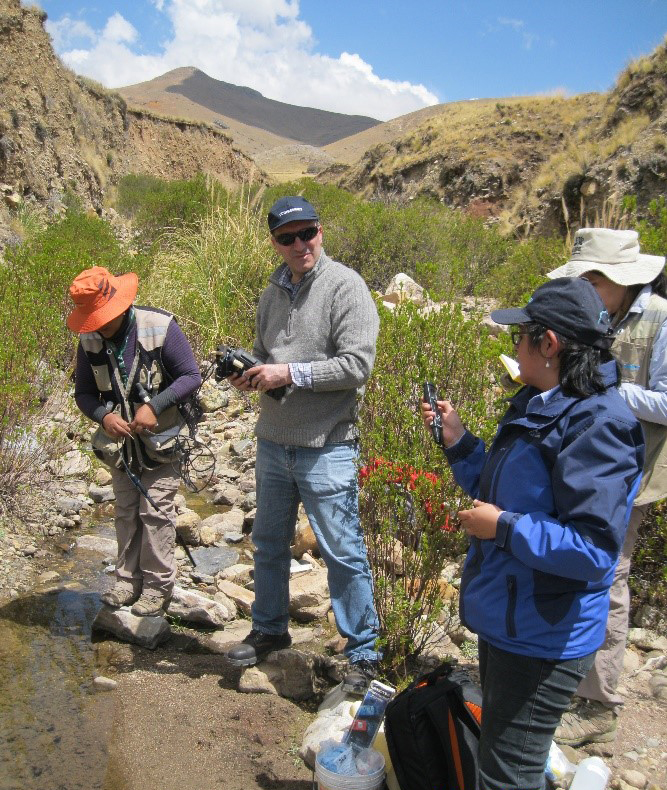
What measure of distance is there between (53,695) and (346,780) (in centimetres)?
158

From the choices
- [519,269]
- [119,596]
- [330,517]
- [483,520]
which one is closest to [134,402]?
[119,596]

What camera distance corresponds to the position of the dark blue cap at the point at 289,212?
2742mm

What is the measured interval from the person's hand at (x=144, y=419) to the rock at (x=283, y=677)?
1157mm

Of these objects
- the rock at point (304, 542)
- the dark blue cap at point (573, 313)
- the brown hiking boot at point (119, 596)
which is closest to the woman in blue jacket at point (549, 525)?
the dark blue cap at point (573, 313)

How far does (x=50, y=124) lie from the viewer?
67.9 ft

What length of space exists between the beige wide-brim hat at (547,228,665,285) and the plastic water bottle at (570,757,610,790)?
59.5 inches

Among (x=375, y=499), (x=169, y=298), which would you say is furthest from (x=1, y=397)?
(x=169, y=298)

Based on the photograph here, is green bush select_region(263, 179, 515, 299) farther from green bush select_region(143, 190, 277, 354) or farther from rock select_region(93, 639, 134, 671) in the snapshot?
rock select_region(93, 639, 134, 671)

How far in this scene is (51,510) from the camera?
5.07 m

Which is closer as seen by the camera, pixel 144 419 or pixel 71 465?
pixel 144 419

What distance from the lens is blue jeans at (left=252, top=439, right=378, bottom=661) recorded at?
9.16 ft

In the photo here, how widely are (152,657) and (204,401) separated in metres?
4.99

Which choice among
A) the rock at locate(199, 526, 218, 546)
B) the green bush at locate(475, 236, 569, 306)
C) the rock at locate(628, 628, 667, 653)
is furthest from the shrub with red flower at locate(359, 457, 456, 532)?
the green bush at locate(475, 236, 569, 306)

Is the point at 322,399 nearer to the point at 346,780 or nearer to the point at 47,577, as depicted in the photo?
the point at 346,780
